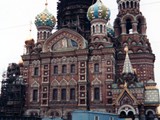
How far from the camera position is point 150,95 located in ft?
99.9

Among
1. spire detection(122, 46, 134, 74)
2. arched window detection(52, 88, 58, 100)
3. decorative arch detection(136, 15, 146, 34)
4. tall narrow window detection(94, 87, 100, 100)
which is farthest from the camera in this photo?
decorative arch detection(136, 15, 146, 34)

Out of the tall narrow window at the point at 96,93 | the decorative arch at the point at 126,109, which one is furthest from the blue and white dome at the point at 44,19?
the decorative arch at the point at 126,109

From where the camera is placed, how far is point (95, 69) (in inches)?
1288

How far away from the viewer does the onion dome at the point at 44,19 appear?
124 ft

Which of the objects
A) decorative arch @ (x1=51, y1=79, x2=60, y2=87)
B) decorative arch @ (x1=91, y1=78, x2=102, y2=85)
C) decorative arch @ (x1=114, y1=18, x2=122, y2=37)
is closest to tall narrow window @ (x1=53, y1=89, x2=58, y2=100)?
decorative arch @ (x1=51, y1=79, x2=60, y2=87)

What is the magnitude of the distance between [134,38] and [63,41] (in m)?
8.47

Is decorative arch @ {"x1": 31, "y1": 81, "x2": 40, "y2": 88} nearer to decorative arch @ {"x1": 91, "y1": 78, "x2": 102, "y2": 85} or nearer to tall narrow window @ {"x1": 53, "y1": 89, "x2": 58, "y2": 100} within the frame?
tall narrow window @ {"x1": 53, "y1": 89, "x2": 58, "y2": 100}

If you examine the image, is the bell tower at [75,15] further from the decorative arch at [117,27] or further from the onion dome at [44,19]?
the decorative arch at [117,27]

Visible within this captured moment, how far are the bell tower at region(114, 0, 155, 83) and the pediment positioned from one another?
5.25 m

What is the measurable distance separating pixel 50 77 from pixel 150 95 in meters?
11.4

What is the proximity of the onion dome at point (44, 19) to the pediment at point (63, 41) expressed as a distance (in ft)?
10.2

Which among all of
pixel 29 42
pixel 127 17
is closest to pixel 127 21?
pixel 127 17

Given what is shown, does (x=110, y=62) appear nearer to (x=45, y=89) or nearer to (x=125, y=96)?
(x=125, y=96)

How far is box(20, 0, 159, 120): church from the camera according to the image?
98.9ft
